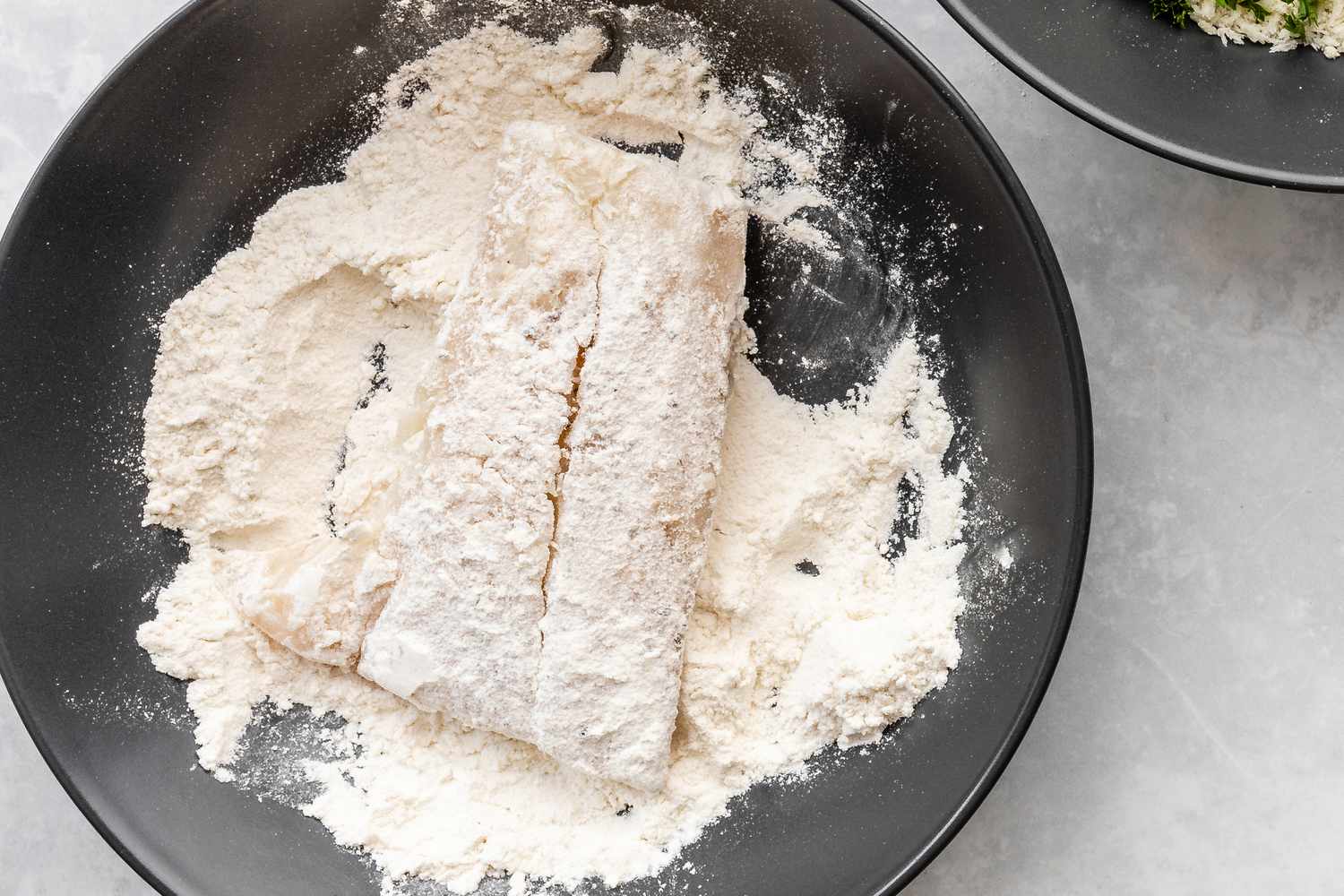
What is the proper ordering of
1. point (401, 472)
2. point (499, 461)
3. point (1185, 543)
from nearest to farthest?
1. point (499, 461)
2. point (401, 472)
3. point (1185, 543)

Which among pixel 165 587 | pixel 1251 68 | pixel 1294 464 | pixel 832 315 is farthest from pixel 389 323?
pixel 1294 464

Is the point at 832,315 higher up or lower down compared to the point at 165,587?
higher up

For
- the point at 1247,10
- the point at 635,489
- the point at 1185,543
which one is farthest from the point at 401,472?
the point at 1247,10

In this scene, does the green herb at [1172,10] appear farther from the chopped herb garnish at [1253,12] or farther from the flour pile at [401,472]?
the flour pile at [401,472]

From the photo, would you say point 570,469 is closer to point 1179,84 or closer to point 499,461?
point 499,461

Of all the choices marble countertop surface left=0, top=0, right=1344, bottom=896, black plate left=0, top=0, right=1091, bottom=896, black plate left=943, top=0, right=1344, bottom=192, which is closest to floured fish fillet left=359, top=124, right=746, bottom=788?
black plate left=0, top=0, right=1091, bottom=896

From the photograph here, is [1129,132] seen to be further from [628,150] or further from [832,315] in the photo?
[628,150]
